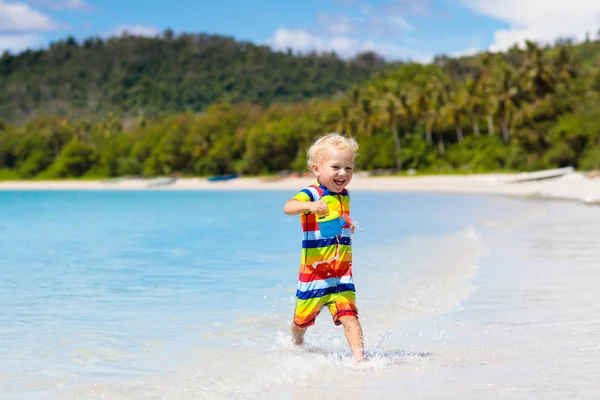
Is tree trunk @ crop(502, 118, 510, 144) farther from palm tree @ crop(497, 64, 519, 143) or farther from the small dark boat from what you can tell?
the small dark boat

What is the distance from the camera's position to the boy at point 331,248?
215 inches

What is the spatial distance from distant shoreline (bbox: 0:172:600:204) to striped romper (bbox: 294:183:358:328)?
26.7 metres

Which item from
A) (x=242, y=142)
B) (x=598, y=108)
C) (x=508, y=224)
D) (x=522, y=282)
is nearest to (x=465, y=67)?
(x=242, y=142)

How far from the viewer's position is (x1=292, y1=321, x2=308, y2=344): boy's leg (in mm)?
6116

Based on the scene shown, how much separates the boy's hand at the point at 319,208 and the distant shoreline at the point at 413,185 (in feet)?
88.8

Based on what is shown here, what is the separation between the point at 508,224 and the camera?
20656 millimetres

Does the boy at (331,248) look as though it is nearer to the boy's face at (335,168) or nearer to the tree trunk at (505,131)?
the boy's face at (335,168)

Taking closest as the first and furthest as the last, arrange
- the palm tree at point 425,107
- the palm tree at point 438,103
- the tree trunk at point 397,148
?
the palm tree at point 438,103
the palm tree at point 425,107
the tree trunk at point 397,148

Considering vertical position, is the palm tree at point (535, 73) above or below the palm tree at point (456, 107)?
above

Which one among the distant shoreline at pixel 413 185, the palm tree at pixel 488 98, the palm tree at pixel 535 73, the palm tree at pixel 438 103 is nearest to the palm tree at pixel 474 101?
the palm tree at pixel 488 98

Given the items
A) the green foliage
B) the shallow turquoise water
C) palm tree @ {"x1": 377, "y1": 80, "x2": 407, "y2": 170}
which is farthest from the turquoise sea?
the green foliage

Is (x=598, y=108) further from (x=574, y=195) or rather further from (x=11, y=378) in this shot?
(x=11, y=378)

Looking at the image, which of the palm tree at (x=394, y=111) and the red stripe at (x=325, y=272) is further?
the palm tree at (x=394, y=111)

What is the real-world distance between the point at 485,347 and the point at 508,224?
15.0 metres
